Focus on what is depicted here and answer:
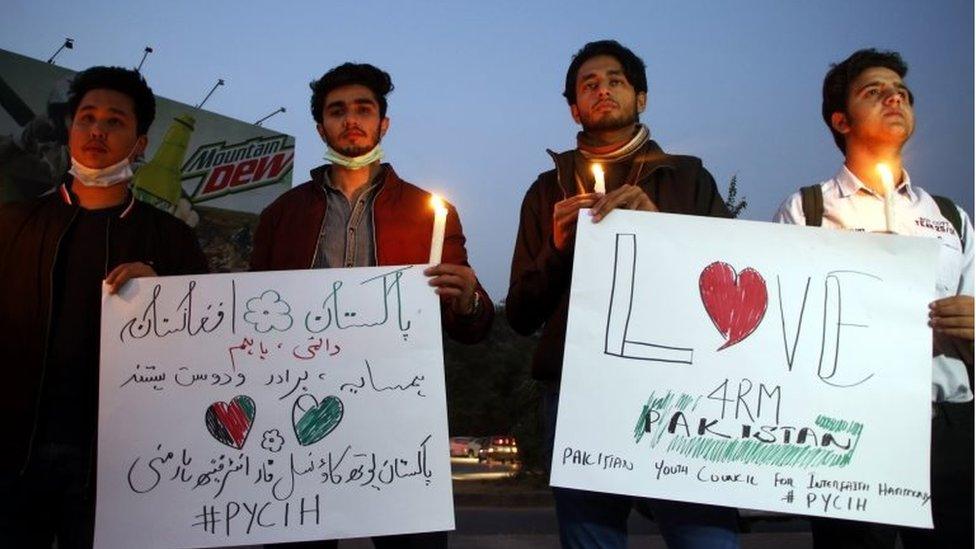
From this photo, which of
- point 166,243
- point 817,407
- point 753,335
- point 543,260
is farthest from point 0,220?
point 817,407

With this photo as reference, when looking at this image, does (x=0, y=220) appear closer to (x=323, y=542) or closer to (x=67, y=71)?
(x=323, y=542)

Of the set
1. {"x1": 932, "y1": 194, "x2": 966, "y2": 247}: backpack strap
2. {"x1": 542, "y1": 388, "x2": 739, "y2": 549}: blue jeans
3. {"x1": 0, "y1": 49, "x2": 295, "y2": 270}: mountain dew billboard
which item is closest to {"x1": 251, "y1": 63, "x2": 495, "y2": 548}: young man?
{"x1": 542, "y1": 388, "x2": 739, "y2": 549}: blue jeans

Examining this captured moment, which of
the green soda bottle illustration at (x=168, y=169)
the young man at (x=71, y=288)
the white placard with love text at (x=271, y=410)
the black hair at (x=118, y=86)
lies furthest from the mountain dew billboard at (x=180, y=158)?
the white placard with love text at (x=271, y=410)

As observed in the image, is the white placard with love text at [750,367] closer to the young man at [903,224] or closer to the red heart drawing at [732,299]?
the red heart drawing at [732,299]

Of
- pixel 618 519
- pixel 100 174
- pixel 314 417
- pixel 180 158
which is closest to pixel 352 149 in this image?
pixel 100 174

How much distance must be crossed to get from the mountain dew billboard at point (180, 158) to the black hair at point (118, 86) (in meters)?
18.6

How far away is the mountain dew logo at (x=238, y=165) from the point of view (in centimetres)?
2570

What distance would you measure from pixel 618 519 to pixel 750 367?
1.95 ft

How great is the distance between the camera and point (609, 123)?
3059 millimetres

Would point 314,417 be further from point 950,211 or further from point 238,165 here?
point 238,165

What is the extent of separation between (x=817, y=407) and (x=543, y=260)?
0.89m

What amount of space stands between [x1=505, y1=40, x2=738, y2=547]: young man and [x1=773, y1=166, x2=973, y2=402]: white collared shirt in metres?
0.32

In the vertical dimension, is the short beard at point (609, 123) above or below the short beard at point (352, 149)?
above

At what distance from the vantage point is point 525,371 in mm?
15594
